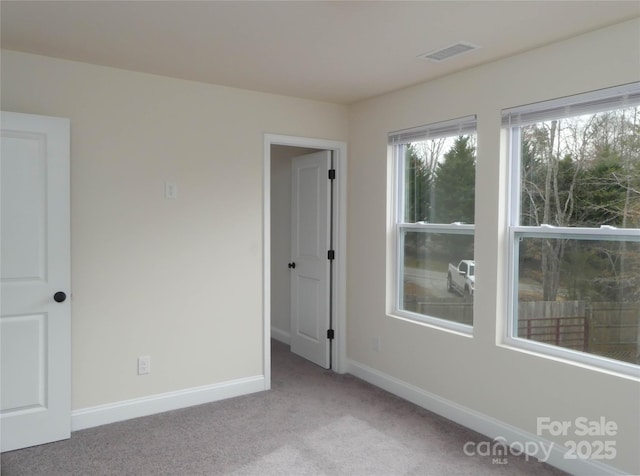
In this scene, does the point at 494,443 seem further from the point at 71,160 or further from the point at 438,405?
the point at 71,160

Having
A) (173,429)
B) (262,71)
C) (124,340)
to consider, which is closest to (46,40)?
(262,71)

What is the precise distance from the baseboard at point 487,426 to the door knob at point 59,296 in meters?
2.47

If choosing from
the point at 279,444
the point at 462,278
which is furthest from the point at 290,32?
the point at 279,444

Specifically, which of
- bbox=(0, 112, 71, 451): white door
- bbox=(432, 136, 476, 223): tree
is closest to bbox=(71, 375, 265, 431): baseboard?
bbox=(0, 112, 71, 451): white door

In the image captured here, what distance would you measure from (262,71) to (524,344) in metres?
2.51

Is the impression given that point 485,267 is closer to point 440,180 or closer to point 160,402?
point 440,180

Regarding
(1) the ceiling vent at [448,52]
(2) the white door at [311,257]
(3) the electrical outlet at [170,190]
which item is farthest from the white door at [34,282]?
(1) the ceiling vent at [448,52]

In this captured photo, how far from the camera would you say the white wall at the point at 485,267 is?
252cm

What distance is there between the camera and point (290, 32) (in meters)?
2.60

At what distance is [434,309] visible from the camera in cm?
368

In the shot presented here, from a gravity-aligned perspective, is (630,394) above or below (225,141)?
below

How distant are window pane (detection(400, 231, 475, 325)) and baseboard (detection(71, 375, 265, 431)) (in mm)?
1463

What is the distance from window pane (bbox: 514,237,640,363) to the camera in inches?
99.0

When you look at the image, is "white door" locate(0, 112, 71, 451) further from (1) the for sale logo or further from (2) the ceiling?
(1) the for sale logo
